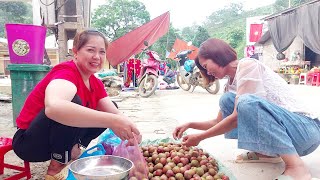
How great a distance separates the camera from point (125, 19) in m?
33.6

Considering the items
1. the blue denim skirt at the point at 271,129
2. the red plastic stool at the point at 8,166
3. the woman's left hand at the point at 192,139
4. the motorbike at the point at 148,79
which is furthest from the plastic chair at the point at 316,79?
the red plastic stool at the point at 8,166

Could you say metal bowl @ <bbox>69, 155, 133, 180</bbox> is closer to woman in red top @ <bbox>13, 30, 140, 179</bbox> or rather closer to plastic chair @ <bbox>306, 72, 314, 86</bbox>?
woman in red top @ <bbox>13, 30, 140, 179</bbox>

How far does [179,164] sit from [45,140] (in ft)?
2.70

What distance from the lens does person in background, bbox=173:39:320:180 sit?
1.68 meters

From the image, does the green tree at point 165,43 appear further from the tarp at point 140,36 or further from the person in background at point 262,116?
the person in background at point 262,116

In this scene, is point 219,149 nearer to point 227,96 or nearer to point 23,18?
point 227,96

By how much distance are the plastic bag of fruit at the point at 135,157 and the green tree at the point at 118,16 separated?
3031 centimetres

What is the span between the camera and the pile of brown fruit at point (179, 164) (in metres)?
1.86

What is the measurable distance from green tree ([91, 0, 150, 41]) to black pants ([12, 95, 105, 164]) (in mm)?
30251

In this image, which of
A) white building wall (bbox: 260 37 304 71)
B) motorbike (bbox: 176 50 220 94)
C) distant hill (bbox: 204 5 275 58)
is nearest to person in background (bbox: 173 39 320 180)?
motorbike (bbox: 176 50 220 94)

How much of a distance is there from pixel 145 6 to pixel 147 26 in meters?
27.5

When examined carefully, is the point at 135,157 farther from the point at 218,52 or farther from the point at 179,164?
the point at 218,52

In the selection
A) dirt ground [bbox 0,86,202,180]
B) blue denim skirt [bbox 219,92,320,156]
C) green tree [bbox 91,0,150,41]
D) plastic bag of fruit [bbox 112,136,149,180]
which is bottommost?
dirt ground [bbox 0,86,202,180]

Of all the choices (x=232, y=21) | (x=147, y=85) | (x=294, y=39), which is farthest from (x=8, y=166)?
(x=232, y=21)
